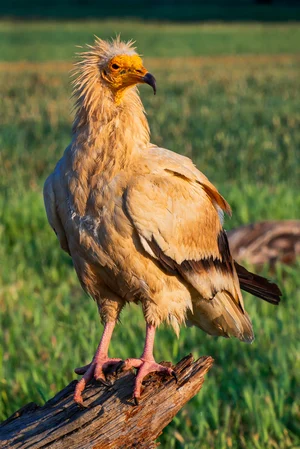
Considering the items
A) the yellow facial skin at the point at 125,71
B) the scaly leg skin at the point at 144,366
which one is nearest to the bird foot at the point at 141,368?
the scaly leg skin at the point at 144,366

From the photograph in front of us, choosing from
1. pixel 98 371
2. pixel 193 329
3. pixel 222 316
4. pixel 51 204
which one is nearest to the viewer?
pixel 98 371

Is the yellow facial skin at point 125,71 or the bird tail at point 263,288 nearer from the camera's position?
the yellow facial skin at point 125,71

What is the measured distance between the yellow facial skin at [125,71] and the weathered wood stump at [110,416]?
3.86 ft

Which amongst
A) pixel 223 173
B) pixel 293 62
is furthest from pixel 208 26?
pixel 223 173

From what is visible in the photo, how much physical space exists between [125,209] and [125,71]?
0.57 metres

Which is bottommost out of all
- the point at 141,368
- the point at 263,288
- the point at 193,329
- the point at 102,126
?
the point at 193,329

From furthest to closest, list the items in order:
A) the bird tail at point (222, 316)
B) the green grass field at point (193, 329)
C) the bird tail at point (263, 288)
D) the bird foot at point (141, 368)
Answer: the green grass field at point (193, 329) < the bird tail at point (222, 316) < the bird tail at point (263, 288) < the bird foot at point (141, 368)

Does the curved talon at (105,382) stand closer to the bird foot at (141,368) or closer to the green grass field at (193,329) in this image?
the bird foot at (141,368)

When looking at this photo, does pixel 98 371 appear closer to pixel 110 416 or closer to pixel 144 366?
pixel 144 366

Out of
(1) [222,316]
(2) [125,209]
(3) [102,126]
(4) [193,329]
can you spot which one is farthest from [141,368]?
(4) [193,329]

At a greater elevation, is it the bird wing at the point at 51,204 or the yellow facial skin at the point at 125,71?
the yellow facial skin at the point at 125,71

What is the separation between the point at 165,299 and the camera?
12.1 feet

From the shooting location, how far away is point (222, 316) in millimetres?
4199

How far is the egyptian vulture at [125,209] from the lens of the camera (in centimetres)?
355
